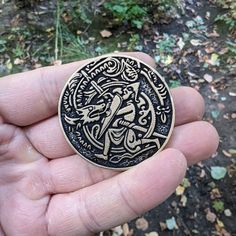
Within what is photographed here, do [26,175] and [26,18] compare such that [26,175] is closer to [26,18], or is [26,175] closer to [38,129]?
[38,129]

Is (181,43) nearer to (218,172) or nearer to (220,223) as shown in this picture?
(218,172)

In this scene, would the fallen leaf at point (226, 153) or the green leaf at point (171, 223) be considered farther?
the fallen leaf at point (226, 153)

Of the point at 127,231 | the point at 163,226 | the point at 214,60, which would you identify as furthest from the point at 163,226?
the point at 214,60

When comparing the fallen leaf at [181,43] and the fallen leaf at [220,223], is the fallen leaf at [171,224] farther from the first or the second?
the fallen leaf at [181,43]

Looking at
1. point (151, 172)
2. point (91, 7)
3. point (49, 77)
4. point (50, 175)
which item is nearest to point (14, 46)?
point (91, 7)

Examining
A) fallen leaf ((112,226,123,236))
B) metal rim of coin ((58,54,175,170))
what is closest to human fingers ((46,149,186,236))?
metal rim of coin ((58,54,175,170))

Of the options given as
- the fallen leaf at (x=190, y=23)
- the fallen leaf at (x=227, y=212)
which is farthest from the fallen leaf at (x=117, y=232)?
the fallen leaf at (x=190, y=23)
